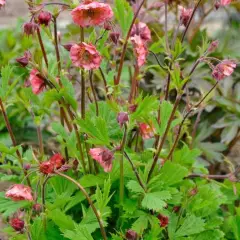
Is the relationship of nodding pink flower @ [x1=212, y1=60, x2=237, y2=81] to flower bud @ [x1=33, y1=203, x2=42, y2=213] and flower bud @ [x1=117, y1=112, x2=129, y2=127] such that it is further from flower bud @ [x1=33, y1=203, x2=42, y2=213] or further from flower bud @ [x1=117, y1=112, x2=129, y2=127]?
flower bud @ [x1=33, y1=203, x2=42, y2=213]

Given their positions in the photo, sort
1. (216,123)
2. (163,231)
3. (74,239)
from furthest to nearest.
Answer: (216,123) → (163,231) → (74,239)

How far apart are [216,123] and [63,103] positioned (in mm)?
1027

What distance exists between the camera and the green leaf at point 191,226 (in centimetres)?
151

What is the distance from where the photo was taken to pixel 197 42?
8.54 feet

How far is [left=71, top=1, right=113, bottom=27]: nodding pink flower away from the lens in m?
1.28

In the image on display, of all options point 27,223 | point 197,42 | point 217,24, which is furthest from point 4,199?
point 217,24

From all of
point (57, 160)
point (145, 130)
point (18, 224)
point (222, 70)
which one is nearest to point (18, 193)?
point (18, 224)

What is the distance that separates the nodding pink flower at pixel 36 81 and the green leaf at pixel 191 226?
49 cm

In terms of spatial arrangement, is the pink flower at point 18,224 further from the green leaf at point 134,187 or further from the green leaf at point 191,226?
the green leaf at point 191,226

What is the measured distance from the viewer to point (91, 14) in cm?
131

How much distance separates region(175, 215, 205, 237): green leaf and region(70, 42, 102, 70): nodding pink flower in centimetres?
48

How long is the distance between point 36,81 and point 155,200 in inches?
15.3

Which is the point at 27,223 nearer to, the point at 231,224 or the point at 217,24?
the point at 231,224

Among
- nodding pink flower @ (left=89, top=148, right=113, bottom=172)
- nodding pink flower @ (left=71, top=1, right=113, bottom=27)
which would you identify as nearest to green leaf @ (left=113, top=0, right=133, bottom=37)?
nodding pink flower @ (left=71, top=1, right=113, bottom=27)
